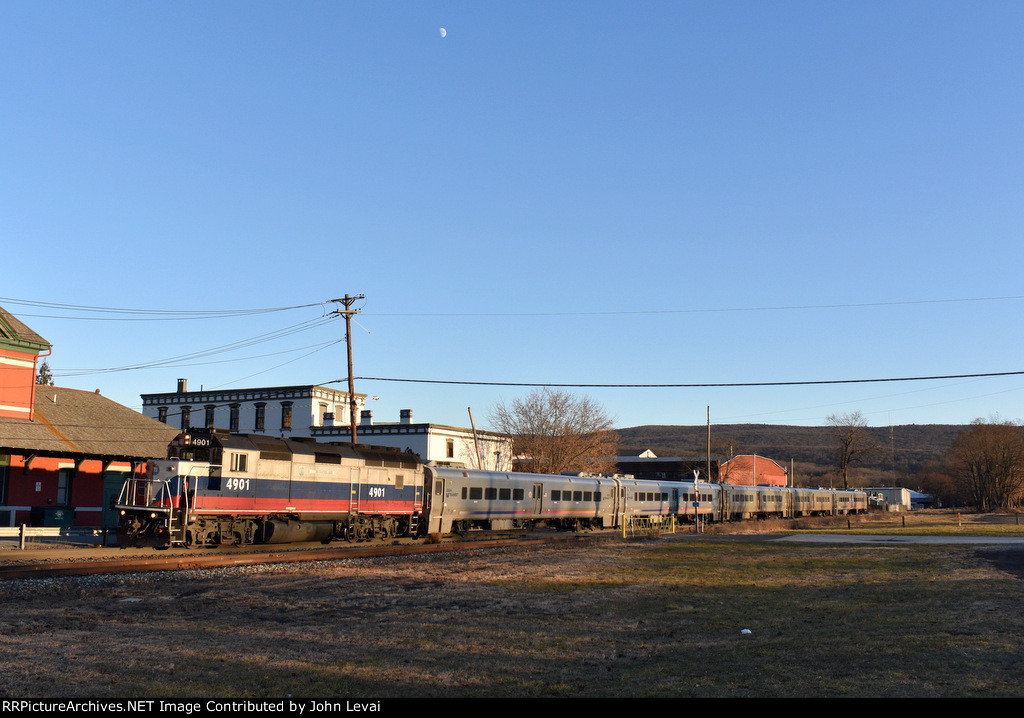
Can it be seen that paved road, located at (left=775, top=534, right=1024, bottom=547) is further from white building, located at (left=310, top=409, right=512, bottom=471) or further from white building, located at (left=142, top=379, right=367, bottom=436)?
white building, located at (left=142, top=379, right=367, bottom=436)

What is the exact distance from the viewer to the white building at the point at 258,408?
7350cm

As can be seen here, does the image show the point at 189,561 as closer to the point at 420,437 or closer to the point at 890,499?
the point at 420,437

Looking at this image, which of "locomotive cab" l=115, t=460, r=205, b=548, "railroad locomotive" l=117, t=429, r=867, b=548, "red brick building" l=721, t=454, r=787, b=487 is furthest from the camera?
"red brick building" l=721, t=454, r=787, b=487

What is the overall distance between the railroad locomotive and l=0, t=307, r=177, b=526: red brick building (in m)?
10.6

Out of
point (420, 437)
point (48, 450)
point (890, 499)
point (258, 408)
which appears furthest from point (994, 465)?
point (48, 450)

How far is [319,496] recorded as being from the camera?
32219mm

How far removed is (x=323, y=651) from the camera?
38.4 ft

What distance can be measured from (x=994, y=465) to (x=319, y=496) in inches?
4733

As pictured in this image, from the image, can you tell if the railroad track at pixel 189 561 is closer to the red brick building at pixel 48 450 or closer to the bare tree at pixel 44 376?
the red brick building at pixel 48 450

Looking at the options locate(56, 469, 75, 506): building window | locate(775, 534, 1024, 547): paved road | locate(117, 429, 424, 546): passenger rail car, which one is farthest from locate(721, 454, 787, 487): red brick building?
locate(56, 469, 75, 506): building window

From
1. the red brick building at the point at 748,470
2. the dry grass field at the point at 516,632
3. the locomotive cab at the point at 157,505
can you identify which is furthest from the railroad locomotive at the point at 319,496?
the red brick building at the point at 748,470

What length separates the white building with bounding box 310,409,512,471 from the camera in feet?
234

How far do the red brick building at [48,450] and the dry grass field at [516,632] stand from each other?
22508 mm

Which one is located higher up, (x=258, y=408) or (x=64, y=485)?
(x=258, y=408)
